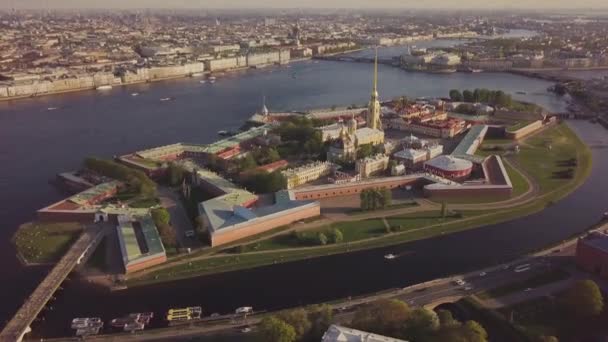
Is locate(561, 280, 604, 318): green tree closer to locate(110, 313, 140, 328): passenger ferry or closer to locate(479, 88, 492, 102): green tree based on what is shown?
locate(110, 313, 140, 328): passenger ferry

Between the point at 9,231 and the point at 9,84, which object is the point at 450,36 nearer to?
the point at 9,84

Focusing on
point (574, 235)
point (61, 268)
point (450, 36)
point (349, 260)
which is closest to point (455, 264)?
point (349, 260)

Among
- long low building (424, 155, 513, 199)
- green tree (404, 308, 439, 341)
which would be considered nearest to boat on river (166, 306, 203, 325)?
green tree (404, 308, 439, 341)

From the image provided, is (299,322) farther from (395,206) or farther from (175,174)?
(175,174)

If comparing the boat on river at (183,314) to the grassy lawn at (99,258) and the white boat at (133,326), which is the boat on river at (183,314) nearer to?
the white boat at (133,326)

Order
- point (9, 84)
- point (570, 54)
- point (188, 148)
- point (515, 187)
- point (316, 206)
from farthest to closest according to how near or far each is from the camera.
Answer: point (570, 54) → point (9, 84) → point (188, 148) → point (515, 187) → point (316, 206)

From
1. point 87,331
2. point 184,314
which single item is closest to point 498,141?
point 184,314

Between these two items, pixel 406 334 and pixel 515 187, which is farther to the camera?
pixel 515 187

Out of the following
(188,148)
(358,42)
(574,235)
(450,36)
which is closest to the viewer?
(574,235)
